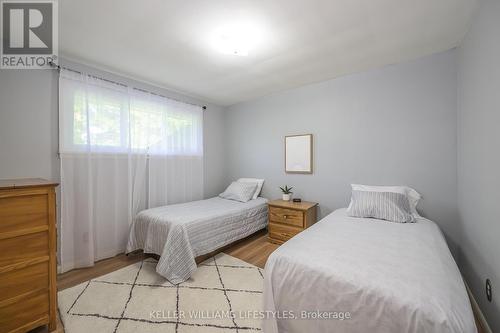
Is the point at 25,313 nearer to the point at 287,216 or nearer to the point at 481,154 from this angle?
the point at 287,216

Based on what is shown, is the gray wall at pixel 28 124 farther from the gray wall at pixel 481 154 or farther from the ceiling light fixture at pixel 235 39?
the gray wall at pixel 481 154

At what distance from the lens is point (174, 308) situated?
1727mm

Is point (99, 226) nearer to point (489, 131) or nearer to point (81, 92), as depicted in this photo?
point (81, 92)

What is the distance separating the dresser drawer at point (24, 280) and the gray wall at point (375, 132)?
288 cm

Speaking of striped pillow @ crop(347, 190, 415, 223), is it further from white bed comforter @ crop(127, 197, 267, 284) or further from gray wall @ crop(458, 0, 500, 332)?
white bed comforter @ crop(127, 197, 267, 284)

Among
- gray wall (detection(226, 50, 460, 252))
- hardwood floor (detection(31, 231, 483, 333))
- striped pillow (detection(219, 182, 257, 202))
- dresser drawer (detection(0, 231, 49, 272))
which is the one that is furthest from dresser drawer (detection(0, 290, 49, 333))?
gray wall (detection(226, 50, 460, 252))

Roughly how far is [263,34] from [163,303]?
8.42ft

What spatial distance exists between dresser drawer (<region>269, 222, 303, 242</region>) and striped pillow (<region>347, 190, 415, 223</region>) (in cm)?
86

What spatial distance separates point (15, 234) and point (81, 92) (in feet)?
5.65

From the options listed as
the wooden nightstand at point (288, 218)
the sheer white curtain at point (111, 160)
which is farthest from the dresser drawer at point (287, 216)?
the sheer white curtain at point (111, 160)

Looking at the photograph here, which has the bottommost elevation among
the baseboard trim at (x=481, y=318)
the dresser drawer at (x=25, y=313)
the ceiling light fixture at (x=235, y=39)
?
the baseboard trim at (x=481, y=318)

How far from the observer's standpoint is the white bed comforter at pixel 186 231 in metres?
2.15

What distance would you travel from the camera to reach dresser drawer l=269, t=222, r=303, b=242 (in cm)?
289

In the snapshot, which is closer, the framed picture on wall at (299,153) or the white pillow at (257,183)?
the framed picture on wall at (299,153)
